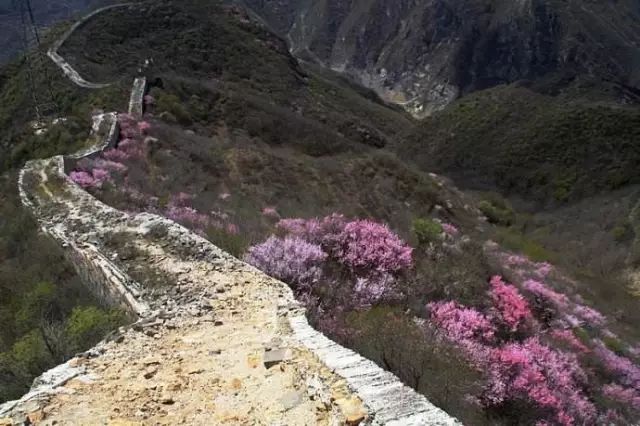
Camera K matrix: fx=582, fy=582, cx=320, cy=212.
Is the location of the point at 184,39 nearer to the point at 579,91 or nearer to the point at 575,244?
the point at 575,244

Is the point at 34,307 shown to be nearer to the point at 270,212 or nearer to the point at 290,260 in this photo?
the point at 290,260

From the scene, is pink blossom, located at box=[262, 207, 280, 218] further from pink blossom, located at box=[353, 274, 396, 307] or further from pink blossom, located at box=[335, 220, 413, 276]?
pink blossom, located at box=[353, 274, 396, 307]

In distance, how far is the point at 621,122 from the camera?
62.2 metres

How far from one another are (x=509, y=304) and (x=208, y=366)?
7.28 meters

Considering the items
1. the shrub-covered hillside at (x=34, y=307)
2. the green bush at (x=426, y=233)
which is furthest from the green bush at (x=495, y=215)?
the shrub-covered hillside at (x=34, y=307)

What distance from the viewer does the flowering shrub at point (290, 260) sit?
10.4 meters

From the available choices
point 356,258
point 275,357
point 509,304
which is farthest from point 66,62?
point 275,357

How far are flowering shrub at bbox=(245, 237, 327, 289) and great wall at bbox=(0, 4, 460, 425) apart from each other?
0.77m

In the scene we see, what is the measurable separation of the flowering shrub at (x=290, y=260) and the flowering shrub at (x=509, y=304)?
373cm

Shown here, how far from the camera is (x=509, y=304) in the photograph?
39.6 ft

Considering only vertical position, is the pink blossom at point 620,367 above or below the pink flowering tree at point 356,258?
below

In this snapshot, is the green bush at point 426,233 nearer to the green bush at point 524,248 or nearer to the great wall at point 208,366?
the great wall at point 208,366

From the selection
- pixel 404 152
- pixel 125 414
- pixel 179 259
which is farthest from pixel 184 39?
pixel 125 414

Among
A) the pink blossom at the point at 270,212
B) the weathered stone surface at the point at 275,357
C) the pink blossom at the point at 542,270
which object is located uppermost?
the weathered stone surface at the point at 275,357
